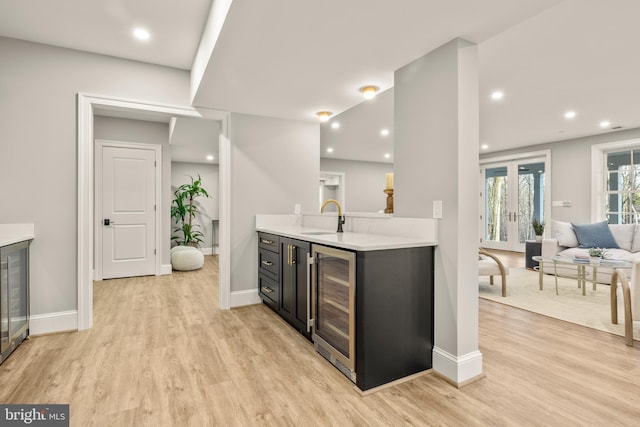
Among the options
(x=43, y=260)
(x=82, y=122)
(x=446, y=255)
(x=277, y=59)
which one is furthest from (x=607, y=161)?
(x=43, y=260)

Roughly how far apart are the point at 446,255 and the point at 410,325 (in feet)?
1.68

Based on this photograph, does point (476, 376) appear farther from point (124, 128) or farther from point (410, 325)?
point (124, 128)

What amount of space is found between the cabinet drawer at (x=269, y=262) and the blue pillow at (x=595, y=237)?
5091 mm

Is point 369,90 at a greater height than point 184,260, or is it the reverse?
point 369,90

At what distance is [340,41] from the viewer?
2.19m

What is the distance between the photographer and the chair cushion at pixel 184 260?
227 inches

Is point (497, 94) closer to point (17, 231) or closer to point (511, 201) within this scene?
point (511, 201)

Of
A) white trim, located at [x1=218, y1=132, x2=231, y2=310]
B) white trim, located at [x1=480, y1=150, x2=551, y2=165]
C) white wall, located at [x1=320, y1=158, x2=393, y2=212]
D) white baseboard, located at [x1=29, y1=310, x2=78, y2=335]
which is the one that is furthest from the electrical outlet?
white wall, located at [x1=320, y1=158, x2=393, y2=212]

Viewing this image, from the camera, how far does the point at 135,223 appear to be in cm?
531

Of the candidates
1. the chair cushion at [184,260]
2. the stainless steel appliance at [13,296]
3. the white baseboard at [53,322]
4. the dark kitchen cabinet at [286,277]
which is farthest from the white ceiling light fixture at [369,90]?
the chair cushion at [184,260]

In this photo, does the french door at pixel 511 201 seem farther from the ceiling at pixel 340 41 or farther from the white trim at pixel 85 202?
the white trim at pixel 85 202

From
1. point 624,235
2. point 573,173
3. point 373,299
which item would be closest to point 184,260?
point 373,299

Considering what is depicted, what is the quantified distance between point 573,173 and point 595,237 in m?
1.95

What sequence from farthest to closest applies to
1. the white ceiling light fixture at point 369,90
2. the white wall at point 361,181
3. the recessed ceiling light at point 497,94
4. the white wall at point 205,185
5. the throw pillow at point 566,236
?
the white wall at point 361,181 < the white wall at point 205,185 < the throw pillow at point 566,236 < the recessed ceiling light at point 497,94 < the white ceiling light fixture at point 369,90
